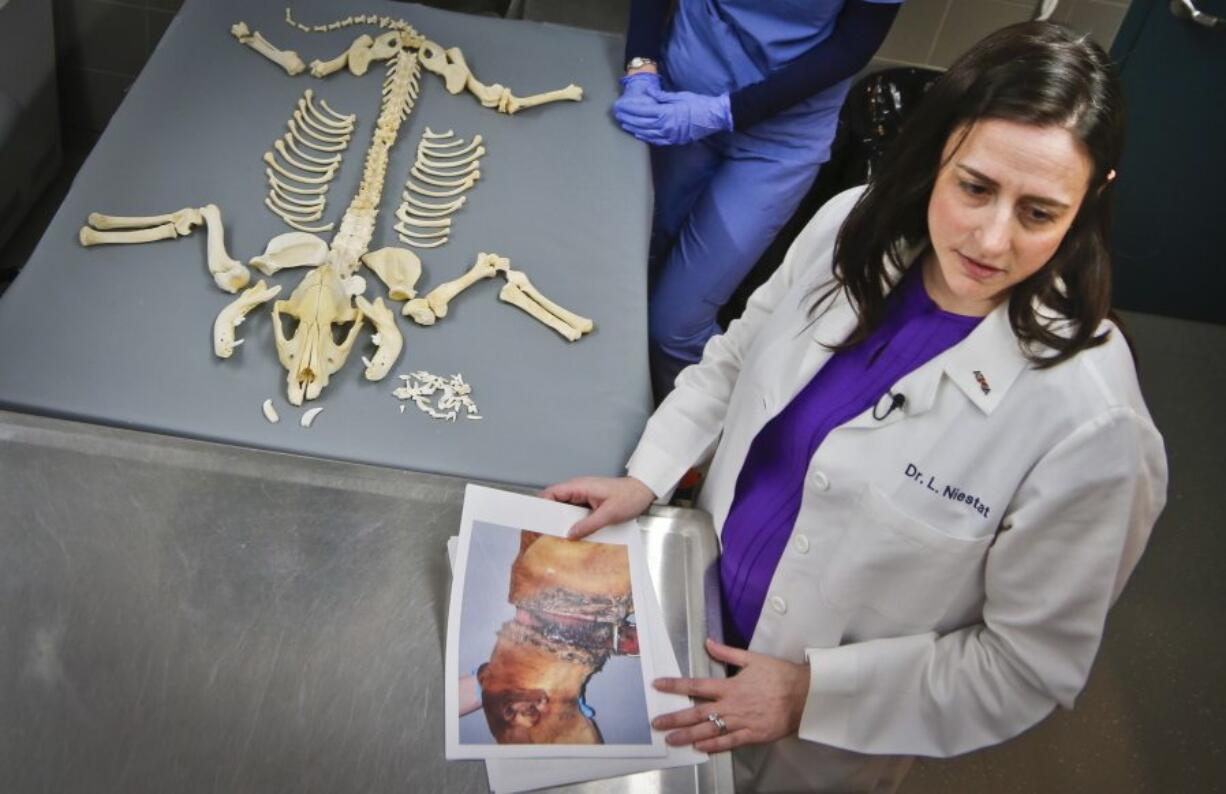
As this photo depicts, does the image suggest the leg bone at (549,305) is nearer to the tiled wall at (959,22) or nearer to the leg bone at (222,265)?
the leg bone at (222,265)

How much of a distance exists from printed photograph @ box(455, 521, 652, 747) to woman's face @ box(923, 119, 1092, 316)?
62cm

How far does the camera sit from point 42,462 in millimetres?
1526

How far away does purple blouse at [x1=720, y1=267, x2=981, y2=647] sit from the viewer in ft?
4.61

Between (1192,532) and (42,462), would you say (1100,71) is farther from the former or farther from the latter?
(1192,532)

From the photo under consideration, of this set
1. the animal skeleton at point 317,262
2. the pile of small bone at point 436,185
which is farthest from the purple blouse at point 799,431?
the pile of small bone at point 436,185

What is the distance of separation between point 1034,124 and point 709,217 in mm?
1571

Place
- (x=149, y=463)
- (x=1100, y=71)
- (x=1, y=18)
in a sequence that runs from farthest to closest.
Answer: (x=1, y=18) < (x=149, y=463) < (x=1100, y=71)

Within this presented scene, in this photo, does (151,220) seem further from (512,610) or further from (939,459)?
(939,459)

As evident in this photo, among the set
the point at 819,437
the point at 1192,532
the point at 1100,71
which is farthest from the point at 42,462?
the point at 1192,532

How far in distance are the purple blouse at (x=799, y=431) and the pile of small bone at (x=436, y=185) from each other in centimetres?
85

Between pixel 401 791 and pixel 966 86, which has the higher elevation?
pixel 966 86

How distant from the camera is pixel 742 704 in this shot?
1396mm

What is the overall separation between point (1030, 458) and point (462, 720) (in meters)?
0.74

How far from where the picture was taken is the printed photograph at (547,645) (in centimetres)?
134
